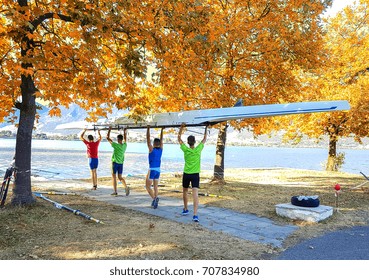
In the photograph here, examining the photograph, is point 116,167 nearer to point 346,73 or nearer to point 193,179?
point 193,179

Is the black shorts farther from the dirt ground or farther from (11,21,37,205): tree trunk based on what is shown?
(11,21,37,205): tree trunk

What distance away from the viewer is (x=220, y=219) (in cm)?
889

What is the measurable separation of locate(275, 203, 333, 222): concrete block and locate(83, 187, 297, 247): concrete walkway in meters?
0.64

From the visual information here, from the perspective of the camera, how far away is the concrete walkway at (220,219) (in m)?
7.50

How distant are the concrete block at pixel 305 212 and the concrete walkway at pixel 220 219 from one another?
64cm

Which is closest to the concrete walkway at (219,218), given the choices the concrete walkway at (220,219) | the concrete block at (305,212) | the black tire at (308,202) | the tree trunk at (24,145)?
the concrete walkway at (220,219)

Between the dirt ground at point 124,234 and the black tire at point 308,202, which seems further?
the black tire at point 308,202

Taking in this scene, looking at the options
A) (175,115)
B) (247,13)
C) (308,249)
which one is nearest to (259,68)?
(247,13)

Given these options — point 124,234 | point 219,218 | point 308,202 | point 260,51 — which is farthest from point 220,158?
point 124,234

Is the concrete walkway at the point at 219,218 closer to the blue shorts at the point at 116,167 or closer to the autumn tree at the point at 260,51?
the blue shorts at the point at 116,167

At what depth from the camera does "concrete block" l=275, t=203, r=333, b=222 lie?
344 inches

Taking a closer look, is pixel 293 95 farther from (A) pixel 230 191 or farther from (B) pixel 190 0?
(B) pixel 190 0

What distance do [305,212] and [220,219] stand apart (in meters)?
2.36

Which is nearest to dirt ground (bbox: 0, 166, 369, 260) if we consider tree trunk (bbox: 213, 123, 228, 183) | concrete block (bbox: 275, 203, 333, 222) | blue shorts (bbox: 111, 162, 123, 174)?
concrete block (bbox: 275, 203, 333, 222)
